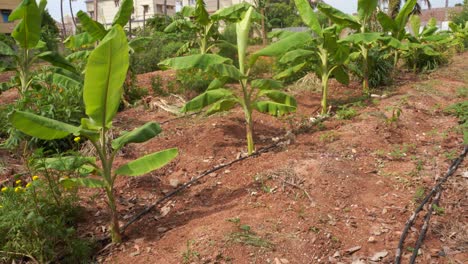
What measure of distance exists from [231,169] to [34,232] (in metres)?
2.41

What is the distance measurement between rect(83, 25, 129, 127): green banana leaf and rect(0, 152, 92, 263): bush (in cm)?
70

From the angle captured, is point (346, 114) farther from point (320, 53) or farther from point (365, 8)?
point (365, 8)

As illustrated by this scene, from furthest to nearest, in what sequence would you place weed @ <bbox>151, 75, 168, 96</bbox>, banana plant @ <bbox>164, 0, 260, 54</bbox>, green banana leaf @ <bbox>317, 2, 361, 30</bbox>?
weed @ <bbox>151, 75, 168, 96</bbox>, banana plant @ <bbox>164, 0, 260, 54</bbox>, green banana leaf @ <bbox>317, 2, 361, 30</bbox>

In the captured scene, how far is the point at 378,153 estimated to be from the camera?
501 centimetres

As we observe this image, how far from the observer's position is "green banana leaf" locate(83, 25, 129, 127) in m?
2.81

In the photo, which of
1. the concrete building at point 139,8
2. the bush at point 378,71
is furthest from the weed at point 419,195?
the concrete building at point 139,8

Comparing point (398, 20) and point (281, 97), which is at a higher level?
point (398, 20)

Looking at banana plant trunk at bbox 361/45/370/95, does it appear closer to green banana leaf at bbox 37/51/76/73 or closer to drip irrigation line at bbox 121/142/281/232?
drip irrigation line at bbox 121/142/281/232

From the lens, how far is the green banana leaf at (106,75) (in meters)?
2.81

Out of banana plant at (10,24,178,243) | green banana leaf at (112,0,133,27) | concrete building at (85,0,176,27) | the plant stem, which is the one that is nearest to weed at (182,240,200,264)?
banana plant at (10,24,178,243)

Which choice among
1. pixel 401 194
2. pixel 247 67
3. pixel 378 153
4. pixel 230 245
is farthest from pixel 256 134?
pixel 230 245

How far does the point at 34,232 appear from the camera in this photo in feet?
9.74

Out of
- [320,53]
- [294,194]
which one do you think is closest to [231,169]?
[294,194]

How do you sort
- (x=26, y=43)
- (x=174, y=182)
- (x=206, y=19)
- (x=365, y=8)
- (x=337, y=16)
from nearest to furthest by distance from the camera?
(x=174, y=182), (x=26, y=43), (x=337, y=16), (x=365, y=8), (x=206, y=19)
